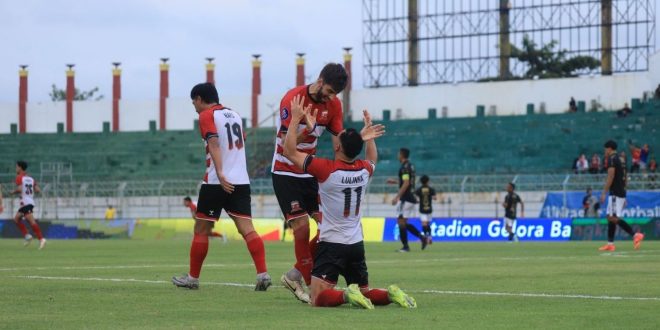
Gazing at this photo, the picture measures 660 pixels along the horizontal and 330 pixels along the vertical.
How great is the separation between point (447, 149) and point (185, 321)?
50.9 m

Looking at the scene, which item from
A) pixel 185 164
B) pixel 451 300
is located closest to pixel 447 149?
pixel 185 164

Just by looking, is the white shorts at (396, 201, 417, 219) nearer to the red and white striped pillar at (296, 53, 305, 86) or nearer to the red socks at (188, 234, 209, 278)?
the red socks at (188, 234, 209, 278)

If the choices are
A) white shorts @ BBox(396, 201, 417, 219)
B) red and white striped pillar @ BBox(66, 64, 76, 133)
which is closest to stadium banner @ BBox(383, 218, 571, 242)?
white shorts @ BBox(396, 201, 417, 219)

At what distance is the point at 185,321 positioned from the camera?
396 inches

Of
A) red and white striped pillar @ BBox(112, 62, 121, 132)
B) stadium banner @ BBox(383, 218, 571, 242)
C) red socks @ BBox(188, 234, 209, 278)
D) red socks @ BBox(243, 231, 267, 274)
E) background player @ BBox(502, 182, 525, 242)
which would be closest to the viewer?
red socks @ BBox(243, 231, 267, 274)

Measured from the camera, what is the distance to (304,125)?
12.9 m

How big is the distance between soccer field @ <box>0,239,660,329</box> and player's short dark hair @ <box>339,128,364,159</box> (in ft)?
4.60

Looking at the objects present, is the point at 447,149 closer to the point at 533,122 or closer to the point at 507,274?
the point at 533,122

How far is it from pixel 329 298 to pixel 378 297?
0.45 meters

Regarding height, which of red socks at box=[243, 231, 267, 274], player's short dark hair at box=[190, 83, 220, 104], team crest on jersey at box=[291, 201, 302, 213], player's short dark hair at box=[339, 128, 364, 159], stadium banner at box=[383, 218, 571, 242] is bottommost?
stadium banner at box=[383, 218, 571, 242]

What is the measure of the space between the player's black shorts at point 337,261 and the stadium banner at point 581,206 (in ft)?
104

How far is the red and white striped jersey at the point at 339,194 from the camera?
38.1ft

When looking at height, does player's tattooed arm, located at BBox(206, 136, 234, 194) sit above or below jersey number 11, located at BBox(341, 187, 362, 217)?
above

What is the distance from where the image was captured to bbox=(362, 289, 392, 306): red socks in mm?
11398
